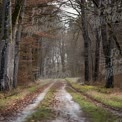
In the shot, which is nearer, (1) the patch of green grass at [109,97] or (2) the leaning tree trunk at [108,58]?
(1) the patch of green grass at [109,97]

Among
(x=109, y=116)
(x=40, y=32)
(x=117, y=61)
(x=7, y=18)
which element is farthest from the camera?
(x=40, y=32)

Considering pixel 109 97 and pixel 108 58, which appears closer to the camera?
pixel 109 97

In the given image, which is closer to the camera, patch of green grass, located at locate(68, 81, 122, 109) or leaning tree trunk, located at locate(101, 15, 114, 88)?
patch of green grass, located at locate(68, 81, 122, 109)

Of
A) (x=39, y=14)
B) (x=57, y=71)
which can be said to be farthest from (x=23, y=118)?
(x=57, y=71)

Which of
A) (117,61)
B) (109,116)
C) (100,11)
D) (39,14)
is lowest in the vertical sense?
(109,116)

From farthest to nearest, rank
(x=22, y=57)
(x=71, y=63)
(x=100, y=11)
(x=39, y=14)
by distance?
(x=71, y=63)
(x=22, y=57)
(x=39, y=14)
(x=100, y=11)

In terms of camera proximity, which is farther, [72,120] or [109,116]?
[109,116]

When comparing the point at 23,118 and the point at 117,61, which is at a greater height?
the point at 117,61

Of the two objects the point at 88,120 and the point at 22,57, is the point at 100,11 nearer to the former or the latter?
the point at 88,120

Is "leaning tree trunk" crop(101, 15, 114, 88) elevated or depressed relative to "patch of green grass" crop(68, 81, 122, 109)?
elevated

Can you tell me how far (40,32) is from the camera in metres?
35.8

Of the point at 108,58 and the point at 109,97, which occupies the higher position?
the point at 108,58

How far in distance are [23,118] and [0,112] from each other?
6.46ft

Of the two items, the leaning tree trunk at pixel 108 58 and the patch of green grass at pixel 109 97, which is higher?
the leaning tree trunk at pixel 108 58
